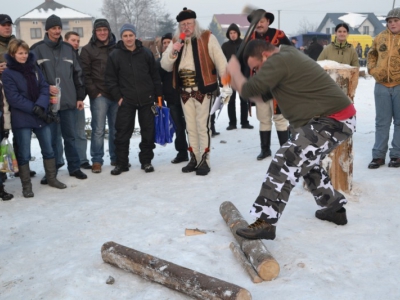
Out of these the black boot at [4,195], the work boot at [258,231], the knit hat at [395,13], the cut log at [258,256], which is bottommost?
the black boot at [4,195]

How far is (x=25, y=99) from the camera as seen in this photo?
5996mm

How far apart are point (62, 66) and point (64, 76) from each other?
14 cm

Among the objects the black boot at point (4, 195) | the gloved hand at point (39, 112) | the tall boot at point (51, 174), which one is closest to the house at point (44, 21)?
the tall boot at point (51, 174)

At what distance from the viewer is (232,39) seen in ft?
32.7

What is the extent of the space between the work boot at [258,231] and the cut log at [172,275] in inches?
28.9

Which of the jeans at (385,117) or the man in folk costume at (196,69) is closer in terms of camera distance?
the jeans at (385,117)

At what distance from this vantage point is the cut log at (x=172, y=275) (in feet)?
10.1

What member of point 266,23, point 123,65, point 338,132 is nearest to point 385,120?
point 266,23

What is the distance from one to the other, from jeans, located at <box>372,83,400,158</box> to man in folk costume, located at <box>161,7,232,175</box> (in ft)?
7.39

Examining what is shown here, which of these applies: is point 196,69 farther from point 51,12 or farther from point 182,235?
point 51,12

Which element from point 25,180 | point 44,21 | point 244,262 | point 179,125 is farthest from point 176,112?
point 44,21

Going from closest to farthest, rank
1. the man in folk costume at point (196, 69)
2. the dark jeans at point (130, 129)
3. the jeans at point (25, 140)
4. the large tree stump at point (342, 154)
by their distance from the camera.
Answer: the large tree stump at point (342, 154)
the jeans at point (25, 140)
the man in folk costume at point (196, 69)
the dark jeans at point (130, 129)

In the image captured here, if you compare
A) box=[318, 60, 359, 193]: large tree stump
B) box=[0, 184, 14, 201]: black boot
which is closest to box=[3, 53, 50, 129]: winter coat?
box=[0, 184, 14, 201]: black boot

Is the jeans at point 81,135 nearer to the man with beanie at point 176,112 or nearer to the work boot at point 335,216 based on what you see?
the man with beanie at point 176,112
